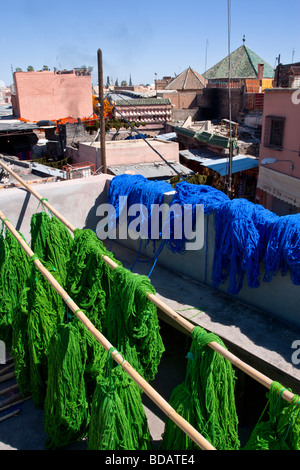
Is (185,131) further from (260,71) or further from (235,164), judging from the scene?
(260,71)

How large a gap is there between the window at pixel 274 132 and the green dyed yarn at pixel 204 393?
451 inches

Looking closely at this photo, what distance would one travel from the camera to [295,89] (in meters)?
12.1

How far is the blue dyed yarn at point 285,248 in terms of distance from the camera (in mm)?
4730

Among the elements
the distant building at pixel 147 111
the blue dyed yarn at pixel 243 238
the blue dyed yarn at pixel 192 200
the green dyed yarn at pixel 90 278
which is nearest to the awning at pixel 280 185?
the blue dyed yarn at pixel 192 200

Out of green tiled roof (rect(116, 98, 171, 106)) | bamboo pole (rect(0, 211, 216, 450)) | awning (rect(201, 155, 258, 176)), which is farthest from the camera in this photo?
green tiled roof (rect(116, 98, 171, 106))

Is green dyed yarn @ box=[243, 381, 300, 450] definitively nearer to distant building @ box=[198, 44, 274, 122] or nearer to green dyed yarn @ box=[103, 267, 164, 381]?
green dyed yarn @ box=[103, 267, 164, 381]

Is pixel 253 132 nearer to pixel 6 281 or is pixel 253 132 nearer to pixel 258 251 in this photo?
pixel 258 251

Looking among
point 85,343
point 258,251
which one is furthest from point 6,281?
point 258,251

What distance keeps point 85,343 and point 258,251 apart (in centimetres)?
250

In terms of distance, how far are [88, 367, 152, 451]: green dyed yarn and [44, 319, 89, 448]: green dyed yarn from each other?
0.72m

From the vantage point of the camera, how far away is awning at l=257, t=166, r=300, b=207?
41.4ft

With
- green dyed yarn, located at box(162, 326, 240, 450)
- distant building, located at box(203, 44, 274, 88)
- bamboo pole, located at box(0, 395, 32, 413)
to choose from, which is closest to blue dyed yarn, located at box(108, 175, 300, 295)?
green dyed yarn, located at box(162, 326, 240, 450)

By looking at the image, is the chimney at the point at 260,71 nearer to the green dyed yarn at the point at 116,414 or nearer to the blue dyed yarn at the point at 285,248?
the blue dyed yarn at the point at 285,248

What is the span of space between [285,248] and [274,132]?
9.75 m
